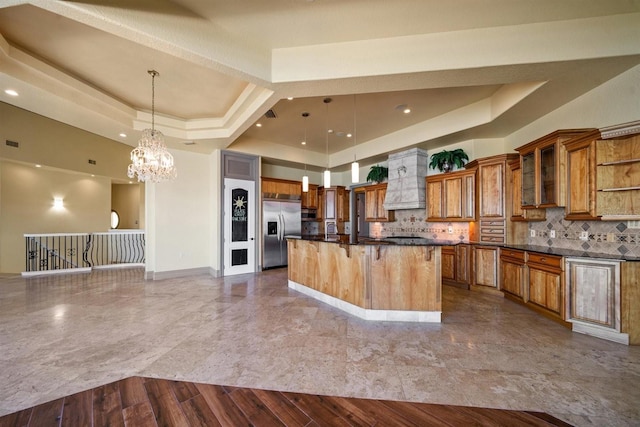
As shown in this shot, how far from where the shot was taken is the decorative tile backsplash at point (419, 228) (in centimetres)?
532

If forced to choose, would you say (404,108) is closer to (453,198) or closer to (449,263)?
(453,198)

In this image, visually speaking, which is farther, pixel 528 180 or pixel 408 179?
pixel 408 179

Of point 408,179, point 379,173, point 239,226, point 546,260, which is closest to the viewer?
point 546,260

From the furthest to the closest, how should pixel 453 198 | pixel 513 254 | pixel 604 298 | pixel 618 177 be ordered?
pixel 453 198
pixel 513 254
pixel 618 177
pixel 604 298

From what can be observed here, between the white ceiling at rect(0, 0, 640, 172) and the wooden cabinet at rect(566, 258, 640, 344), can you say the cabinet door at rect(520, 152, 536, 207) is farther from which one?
the wooden cabinet at rect(566, 258, 640, 344)

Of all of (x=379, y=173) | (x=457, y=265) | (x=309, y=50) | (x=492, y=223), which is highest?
(x=309, y=50)

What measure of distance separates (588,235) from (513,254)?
35.3 inches

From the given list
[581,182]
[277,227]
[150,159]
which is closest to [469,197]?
[581,182]

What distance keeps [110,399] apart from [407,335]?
9.13 ft

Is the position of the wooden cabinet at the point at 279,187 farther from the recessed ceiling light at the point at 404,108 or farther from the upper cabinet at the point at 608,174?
the upper cabinet at the point at 608,174

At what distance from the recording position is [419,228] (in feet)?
19.7

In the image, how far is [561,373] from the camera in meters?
2.12

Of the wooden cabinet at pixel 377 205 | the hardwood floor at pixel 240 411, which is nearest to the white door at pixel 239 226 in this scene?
the wooden cabinet at pixel 377 205

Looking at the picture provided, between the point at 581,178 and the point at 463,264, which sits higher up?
the point at 581,178
